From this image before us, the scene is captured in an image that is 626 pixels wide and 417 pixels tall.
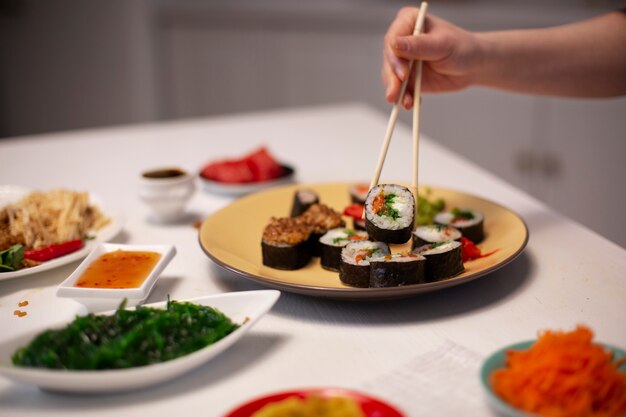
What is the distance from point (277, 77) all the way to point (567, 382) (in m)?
4.47

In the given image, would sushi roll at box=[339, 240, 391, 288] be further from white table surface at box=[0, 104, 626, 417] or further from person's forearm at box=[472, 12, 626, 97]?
person's forearm at box=[472, 12, 626, 97]

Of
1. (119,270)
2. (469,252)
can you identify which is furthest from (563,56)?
(119,270)

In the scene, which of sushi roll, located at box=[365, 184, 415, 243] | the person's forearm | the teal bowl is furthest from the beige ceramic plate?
the person's forearm

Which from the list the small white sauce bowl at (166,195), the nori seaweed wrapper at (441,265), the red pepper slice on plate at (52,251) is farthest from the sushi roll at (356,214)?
the red pepper slice on plate at (52,251)

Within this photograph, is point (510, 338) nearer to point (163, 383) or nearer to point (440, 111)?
point (163, 383)

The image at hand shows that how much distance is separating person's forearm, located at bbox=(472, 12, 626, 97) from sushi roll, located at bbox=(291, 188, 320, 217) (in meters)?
0.60

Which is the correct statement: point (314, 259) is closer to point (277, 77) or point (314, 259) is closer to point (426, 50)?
point (426, 50)

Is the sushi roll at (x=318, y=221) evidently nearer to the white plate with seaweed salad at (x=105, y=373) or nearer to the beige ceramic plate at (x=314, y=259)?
the beige ceramic plate at (x=314, y=259)

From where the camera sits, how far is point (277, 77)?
525 centimetres

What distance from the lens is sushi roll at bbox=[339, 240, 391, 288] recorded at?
1.49 metres

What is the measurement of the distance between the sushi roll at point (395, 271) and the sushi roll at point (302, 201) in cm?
51

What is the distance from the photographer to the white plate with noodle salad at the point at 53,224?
5.47 feet

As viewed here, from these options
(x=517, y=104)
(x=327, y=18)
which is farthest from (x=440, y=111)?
(x=327, y=18)

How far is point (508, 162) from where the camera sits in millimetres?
4391
